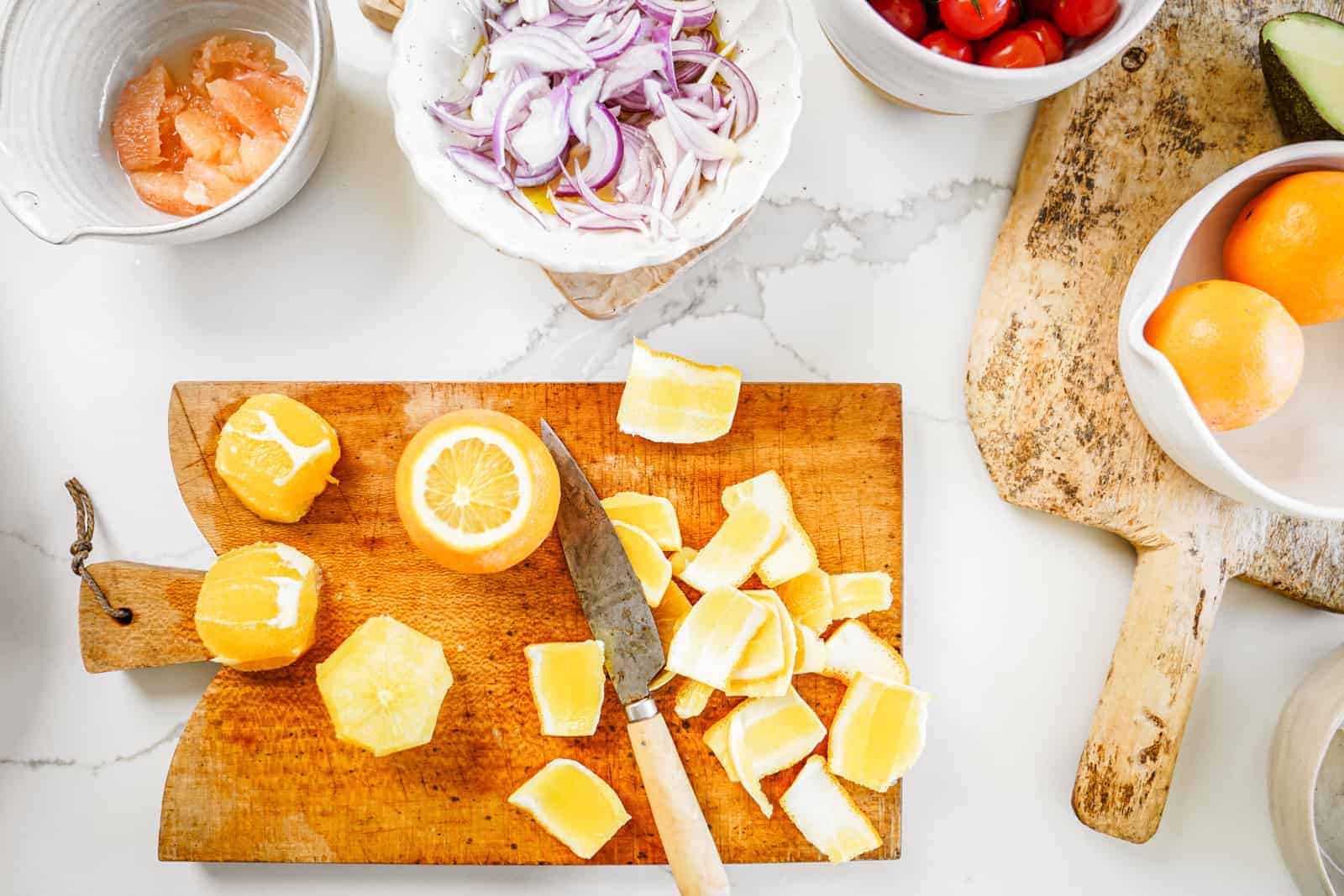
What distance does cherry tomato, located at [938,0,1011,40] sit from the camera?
99 cm

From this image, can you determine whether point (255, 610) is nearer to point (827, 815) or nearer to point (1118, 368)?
point (827, 815)

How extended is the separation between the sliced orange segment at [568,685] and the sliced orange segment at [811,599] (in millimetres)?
232

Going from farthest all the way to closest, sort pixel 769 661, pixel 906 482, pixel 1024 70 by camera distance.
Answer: pixel 906 482 < pixel 769 661 < pixel 1024 70

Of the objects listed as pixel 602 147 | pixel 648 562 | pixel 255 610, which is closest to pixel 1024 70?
pixel 602 147

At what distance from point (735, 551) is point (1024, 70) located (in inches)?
23.3

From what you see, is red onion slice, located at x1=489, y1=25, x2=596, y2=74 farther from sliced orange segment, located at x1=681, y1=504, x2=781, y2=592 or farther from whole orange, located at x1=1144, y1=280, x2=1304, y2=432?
whole orange, located at x1=1144, y1=280, x2=1304, y2=432

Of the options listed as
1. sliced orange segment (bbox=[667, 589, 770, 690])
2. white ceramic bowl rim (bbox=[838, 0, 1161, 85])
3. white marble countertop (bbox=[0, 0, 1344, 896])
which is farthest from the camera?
white marble countertop (bbox=[0, 0, 1344, 896])

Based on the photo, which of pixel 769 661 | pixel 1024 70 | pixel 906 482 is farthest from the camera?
pixel 906 482

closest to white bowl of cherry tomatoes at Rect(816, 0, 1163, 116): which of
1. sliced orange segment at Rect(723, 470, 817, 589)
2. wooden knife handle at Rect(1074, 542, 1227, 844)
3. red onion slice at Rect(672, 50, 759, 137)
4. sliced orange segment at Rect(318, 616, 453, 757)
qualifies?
red onion slice at Rect(672, 50, 759, 137)

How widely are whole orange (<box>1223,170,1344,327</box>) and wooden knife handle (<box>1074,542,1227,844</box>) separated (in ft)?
1.00

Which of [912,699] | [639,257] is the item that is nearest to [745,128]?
[639,257]

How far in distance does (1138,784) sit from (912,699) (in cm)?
30

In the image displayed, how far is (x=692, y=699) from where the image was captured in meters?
1.10

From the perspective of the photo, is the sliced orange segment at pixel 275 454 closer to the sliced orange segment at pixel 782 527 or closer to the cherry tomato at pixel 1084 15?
the sliced orange segment at pixel 782 527
